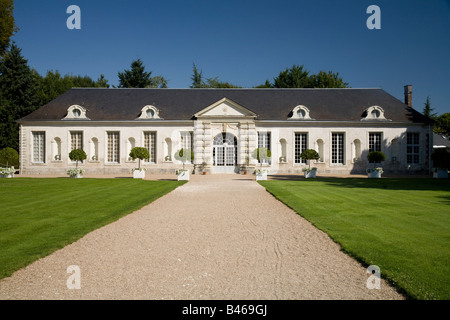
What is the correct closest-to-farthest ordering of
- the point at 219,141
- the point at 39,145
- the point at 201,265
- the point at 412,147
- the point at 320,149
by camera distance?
1. the point at 201,265
2. the point at 219,141
3. the point at 412,147
4. the point at 320,149
5. the point at 39,145

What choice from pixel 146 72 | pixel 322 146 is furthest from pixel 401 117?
pixel 146 72

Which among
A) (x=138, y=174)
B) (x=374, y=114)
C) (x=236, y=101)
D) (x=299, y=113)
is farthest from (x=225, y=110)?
(x=374, y=114)

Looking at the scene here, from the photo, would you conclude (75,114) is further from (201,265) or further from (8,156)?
(201,265)

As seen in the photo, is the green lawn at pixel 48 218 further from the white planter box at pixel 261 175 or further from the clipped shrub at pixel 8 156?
the clipped shrub at pixel 8 156

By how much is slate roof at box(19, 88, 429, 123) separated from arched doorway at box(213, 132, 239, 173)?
318 centimetres

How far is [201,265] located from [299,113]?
26.6 m

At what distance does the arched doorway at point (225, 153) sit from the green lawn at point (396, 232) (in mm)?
17177

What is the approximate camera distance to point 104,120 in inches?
1177

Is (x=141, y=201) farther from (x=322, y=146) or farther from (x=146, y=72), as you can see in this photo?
(x=146, y=72)

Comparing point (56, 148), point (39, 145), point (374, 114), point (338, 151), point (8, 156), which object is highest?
point (374, 114)

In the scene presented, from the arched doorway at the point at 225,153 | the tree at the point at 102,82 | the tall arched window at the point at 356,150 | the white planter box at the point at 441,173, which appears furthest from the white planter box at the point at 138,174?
the tree at the point at 102,82

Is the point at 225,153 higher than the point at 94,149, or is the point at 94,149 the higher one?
the point at 94,149

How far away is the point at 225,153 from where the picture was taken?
29.8 metres

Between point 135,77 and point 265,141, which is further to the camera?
point 135,77
